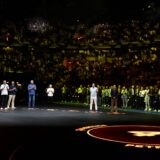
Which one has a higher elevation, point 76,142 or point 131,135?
point 131,135

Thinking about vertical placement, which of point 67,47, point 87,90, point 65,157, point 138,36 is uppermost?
point 138,36

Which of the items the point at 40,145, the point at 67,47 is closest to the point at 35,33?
the point at 67,47

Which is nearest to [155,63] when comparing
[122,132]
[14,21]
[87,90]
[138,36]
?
[138,36]

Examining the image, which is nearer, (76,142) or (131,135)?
(76,142)

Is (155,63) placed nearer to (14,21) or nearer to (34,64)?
(34,64)

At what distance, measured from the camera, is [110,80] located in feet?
120

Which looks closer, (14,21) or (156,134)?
(156,134)

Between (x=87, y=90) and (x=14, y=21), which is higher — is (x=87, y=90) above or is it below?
below

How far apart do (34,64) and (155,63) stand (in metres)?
12.3

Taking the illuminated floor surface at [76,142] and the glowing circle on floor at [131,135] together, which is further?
the glowing circle on floor at [131,135]

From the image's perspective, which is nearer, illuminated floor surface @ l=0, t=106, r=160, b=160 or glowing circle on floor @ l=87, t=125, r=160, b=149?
illuminated floor surface @ l=0, t=106, r=160, b=160

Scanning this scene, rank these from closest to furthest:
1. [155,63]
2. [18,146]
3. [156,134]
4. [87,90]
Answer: [18,146], [156,134], [87,90], [155,63]

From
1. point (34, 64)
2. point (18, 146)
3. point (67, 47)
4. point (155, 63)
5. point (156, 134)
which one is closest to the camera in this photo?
point (18, 146)

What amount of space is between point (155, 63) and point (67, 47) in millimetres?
16747
